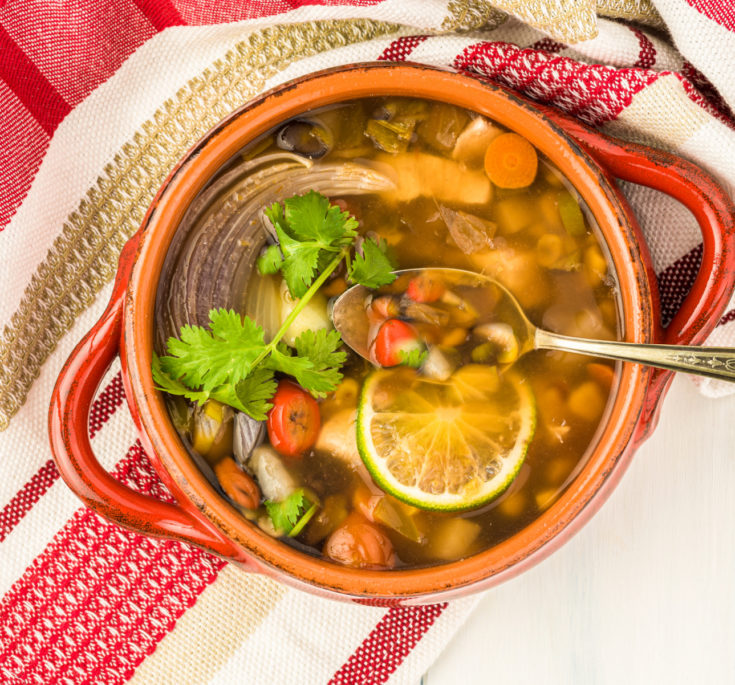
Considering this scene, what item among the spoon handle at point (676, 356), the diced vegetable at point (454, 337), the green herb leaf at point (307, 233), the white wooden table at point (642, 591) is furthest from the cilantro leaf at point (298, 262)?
the white wooden table at point (642, 591)

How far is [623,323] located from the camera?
134 cm

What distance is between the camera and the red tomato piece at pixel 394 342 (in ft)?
4.50

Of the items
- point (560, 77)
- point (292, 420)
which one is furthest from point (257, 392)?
point (560, 77)

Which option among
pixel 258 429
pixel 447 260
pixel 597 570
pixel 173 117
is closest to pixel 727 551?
pixel 597 570

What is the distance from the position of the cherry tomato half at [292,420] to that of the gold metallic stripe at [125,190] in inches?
19.8

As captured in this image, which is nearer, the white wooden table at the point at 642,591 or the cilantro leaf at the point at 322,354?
the cilantro leaf at the point at 322,354

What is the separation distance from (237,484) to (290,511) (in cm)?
10

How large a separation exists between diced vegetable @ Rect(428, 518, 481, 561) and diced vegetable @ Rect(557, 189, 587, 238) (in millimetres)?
530

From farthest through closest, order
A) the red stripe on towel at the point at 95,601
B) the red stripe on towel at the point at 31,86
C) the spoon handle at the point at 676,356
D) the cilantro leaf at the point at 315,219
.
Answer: the red stripe on towel at the point at 95,601 < the red stripe on towel at the point at 31,86 < the cilantro leaf at the point at 315,219 < the spoon handle at the point at 676,356

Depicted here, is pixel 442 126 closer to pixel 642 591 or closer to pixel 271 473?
pixel 271 473

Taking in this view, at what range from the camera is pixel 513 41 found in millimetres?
1525

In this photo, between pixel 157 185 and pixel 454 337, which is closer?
pixel 454 337

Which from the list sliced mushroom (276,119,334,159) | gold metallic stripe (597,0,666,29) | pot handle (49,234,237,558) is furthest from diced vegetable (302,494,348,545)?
gold metallic stripe (597,0,666,29)

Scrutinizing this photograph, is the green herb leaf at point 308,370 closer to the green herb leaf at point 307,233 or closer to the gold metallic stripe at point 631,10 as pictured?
the green herb leaf at point 307,233
